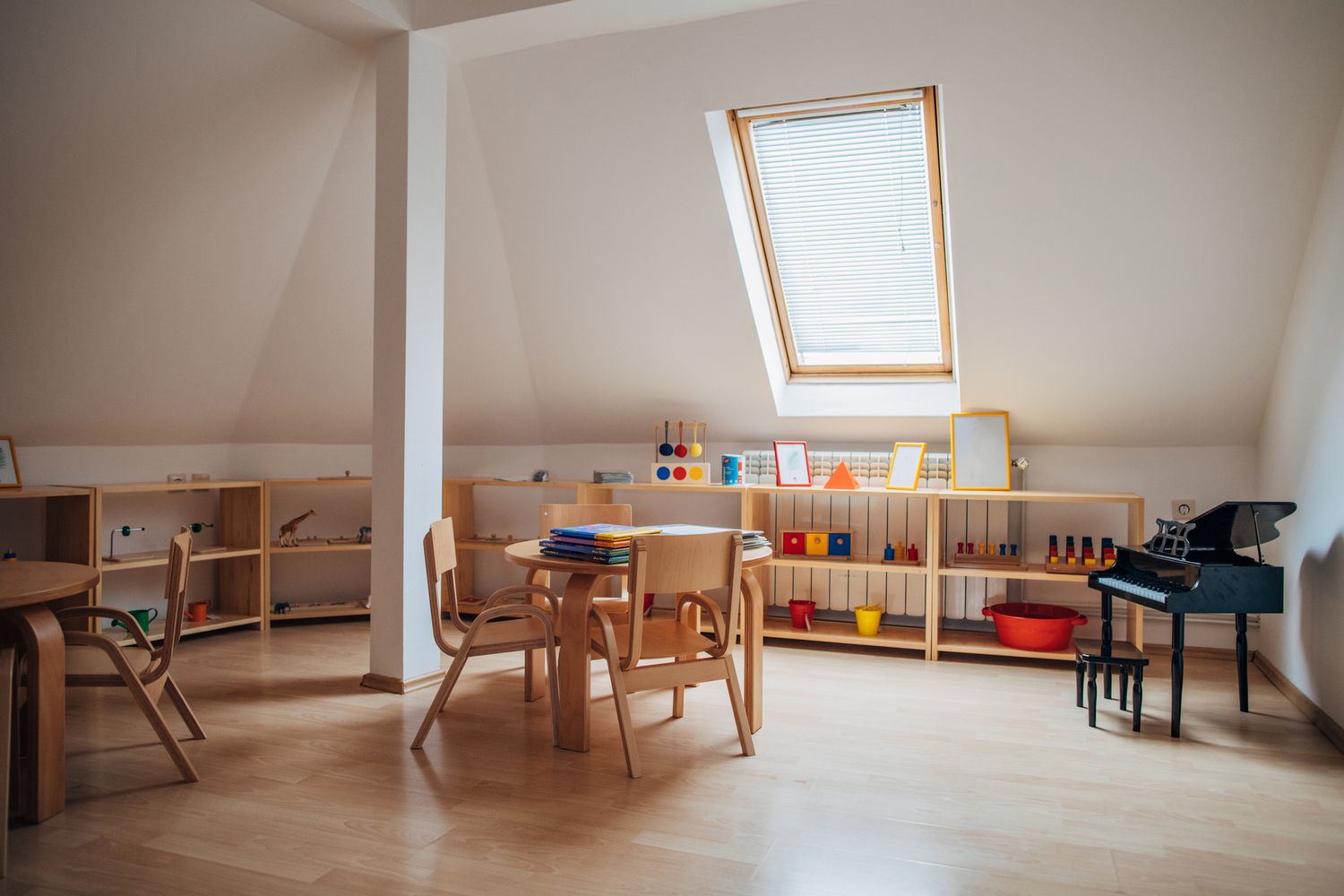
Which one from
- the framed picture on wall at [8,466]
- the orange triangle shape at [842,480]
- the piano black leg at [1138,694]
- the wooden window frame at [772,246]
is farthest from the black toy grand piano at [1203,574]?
the framed picture on wall at [8,466]

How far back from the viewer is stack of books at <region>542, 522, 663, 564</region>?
131 inches

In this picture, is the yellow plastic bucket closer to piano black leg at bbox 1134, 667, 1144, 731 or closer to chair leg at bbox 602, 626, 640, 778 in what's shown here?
piano black leg at bbox 1134, 667, 1144, 731

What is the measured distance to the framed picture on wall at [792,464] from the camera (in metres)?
5.34

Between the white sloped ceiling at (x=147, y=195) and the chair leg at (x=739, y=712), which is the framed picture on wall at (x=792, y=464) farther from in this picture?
the white sloped ceiling at (x=147, y=195)

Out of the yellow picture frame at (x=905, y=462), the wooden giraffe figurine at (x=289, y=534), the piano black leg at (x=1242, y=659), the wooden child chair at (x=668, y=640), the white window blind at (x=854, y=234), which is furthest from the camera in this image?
the wooden giraffe figurine at (x=289, y=534)

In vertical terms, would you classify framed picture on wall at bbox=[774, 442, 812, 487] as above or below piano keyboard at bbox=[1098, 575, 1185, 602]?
above

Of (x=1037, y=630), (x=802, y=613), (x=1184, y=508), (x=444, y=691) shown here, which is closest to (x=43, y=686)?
(x=444, y=691)

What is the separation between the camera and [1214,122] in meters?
3.76

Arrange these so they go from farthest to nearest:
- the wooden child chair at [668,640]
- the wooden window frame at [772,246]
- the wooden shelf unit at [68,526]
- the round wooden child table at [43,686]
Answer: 1. the wooden shelf unit at [68,526]
2. the wooden window frame at [772,246]
3. the wooden child chair at [668,640]
4. the round wooden child table at [43,686]

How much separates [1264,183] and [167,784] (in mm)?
4659

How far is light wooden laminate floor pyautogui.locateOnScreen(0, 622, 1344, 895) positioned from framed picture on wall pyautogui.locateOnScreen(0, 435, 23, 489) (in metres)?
1.17

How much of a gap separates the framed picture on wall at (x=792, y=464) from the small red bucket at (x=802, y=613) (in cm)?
67

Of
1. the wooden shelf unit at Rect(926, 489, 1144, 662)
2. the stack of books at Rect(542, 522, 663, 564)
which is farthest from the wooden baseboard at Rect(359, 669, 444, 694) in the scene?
the wooden shelf unit at Rect(926, 489, 1144, 662)

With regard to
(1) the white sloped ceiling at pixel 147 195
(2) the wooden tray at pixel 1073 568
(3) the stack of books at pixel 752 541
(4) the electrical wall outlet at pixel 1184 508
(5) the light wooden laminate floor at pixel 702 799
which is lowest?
(5) the light wooden laminate floor at pixel 702 799
